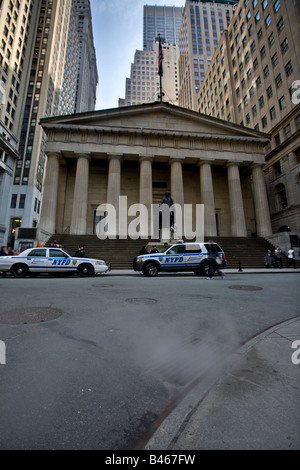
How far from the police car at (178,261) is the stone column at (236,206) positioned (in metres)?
15.2

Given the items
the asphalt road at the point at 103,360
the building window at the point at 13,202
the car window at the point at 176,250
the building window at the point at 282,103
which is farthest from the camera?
the building window at the point at 13,202

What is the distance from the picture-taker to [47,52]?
206 feet

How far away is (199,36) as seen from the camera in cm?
7662

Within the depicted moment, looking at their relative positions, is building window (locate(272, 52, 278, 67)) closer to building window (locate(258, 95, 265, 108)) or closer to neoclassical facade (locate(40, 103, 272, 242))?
building window (locate(258, 95, 265, 108))

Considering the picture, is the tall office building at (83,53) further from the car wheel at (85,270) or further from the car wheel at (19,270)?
the car wheel at (85,270)

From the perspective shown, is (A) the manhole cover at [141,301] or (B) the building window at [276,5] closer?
(A) the manhole cover at [141,301]

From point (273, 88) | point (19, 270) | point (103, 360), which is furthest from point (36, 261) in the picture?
point (273, 88)

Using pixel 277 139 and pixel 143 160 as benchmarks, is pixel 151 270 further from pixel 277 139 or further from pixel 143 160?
pixel 277 139

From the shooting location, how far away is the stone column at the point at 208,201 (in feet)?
84.2

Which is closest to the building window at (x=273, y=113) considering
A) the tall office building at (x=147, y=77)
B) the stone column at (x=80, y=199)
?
the stone column at (x=80, y=199)

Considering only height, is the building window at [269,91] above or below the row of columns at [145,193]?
above

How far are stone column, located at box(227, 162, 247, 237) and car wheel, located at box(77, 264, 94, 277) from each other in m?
19.6
